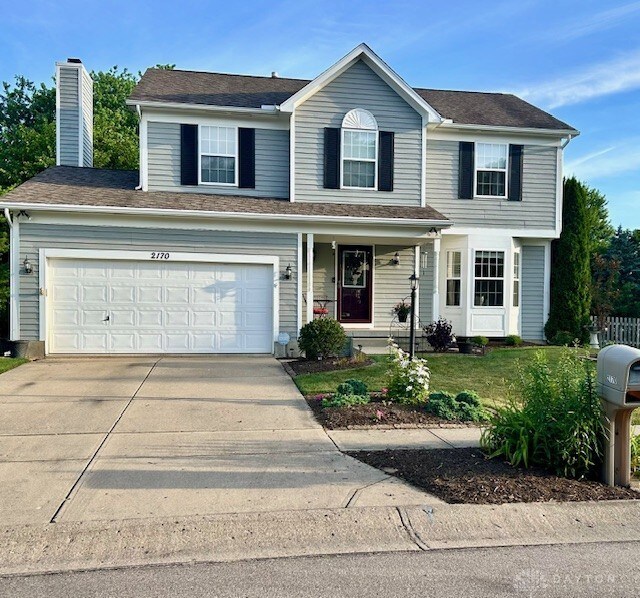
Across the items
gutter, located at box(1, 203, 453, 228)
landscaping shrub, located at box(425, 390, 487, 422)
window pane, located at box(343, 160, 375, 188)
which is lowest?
landscaping shrub, located at box(425, 390, 487, 422)

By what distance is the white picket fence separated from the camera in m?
15.7

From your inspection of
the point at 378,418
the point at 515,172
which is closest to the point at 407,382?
the point at 378,418

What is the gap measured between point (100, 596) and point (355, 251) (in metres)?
12.4

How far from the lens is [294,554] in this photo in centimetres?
357

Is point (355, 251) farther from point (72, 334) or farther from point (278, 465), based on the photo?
point (278, 465)

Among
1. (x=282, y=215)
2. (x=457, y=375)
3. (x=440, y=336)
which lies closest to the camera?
(x=457, y=375)

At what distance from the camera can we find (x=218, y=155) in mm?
13656

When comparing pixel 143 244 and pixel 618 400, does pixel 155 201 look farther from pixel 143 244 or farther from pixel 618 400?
pixel 618 400

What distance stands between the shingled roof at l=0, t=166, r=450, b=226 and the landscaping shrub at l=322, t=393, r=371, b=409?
5925 mm

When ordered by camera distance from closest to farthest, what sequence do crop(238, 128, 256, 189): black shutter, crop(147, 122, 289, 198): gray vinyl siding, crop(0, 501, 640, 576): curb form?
crop(0, 501, 640, 576): curb < crop(147, 122, 289, 198): gray vinyl siding < crop(238, 128, 256, 189): black shutter

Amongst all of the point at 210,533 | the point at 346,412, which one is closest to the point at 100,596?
the point at 210,533

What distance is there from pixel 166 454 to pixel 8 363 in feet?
23.4

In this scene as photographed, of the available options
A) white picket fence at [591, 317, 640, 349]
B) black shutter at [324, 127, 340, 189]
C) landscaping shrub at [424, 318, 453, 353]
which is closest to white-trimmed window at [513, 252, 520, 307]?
white picket fence at [591, 317, 640, 349]

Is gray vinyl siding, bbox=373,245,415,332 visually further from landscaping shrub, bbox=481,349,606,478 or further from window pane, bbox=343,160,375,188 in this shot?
landscaping shrub, bbox=481,349,606,478
